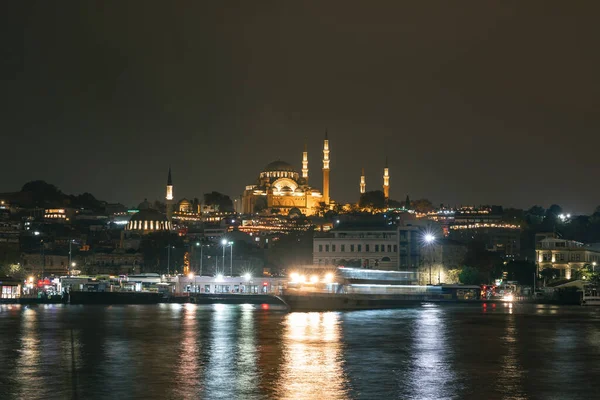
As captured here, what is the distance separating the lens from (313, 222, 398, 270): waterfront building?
4564 inches

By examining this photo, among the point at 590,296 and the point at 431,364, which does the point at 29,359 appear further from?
the point at 590,296

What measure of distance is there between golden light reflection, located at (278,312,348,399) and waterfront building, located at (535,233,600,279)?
72033 mm

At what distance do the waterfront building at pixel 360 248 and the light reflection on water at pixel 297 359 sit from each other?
2009 inches

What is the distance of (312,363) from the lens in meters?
37.4

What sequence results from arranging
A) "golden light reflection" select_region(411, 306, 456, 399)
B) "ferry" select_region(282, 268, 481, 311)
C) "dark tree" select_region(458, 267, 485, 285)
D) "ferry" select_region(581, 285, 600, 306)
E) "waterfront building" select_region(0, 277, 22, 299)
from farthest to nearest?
"dark tree" select_region(458, 267, 485, 285) → "waterfront building" select_region(0, 277, 22, 299) → "ferry" select_region(581, 285, 600, 306) → "ferry" select_region(282, 268, 481, 311) → "golden light reflection" select_region(411, 306, 456, 399)

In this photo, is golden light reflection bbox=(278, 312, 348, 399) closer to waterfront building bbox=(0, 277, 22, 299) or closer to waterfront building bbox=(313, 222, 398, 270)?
waterfront building bbox=(0, 277, 22, 299)

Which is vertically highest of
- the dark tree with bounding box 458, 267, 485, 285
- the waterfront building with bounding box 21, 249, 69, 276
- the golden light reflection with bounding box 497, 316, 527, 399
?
the waterfront building with bounding box 21, 249, 69, 276

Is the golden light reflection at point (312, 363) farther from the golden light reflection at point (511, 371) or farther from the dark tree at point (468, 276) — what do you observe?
the dark tree at point (468, 276)

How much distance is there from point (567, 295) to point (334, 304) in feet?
107

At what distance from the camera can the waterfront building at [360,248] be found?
11594 centimetres

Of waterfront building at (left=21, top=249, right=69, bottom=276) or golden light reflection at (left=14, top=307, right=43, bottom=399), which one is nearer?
golden light reflection at (left=14, top=307, right=43, bottom=399)

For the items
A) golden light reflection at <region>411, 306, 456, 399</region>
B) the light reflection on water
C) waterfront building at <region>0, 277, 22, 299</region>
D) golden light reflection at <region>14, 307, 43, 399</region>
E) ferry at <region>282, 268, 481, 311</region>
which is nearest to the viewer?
golden light reflection at <region>14, 307, 43, 399</region>

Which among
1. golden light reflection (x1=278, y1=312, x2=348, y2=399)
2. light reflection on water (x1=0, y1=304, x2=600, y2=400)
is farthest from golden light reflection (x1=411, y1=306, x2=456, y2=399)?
golden light reflection (x1=278, y1=312, x2=348, y2=399)

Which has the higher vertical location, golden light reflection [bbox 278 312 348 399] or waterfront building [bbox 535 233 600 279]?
waterfront building [bbox 535 233 600 279]
